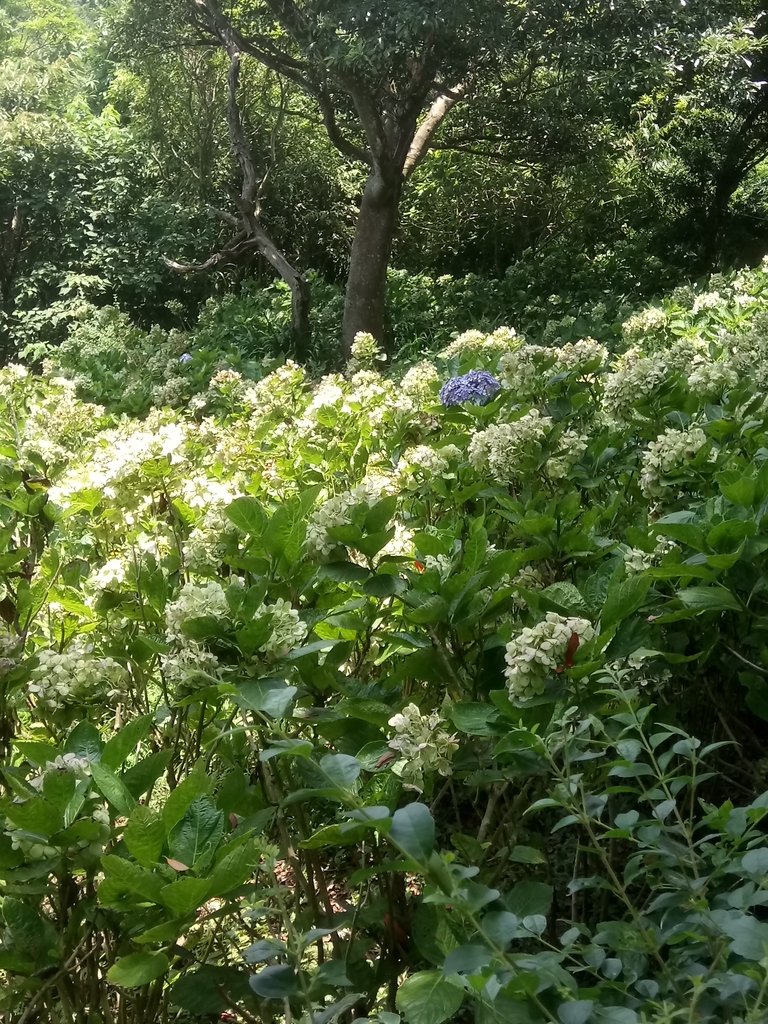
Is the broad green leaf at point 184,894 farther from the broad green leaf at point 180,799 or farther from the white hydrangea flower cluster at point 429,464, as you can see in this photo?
the white hydrangea flower cluster at point 429,464

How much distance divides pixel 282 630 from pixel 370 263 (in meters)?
7.30

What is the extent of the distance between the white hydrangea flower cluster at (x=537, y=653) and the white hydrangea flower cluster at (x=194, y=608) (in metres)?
0.34

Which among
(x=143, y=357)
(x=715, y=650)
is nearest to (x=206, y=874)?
(x=715, y=650)

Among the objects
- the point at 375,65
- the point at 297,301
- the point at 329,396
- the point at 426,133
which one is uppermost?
the point at 375,65

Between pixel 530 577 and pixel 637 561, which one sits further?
pixel 530 577

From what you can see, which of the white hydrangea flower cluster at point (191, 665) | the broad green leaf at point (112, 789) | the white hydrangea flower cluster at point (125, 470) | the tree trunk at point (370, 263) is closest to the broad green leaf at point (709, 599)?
the white hydrangea flower cluster at point (191, 665)

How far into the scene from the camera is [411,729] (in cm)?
107

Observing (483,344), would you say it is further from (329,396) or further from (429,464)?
(429,464)

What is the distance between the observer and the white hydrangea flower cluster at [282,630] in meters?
1.11

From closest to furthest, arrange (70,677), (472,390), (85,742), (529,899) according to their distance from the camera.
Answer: (529,899) < (85,742) < (70,677) < (472,390)

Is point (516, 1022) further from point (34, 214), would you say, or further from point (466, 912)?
point (34, 214)

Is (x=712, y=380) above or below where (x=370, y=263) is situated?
below

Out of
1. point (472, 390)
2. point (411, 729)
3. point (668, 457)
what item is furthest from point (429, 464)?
point (411, 729)

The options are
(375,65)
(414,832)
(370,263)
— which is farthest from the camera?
(370,263)
